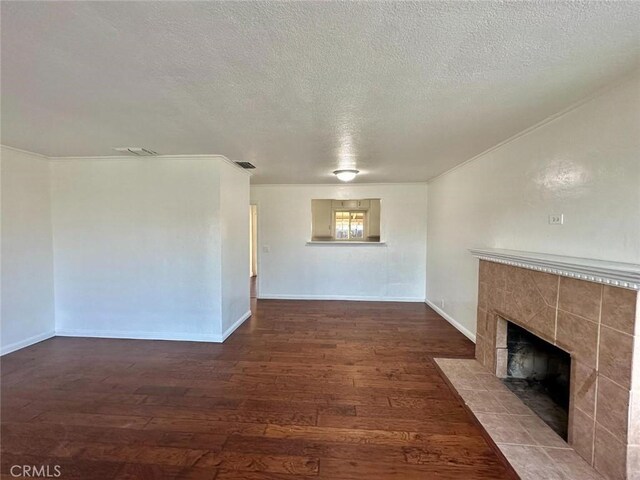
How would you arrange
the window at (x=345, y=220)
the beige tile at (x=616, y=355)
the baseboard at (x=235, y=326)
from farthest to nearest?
the window at (x=345, y=220)
the baseboard at (x=235, y=326)
the beige tile at (x=616, y=355)

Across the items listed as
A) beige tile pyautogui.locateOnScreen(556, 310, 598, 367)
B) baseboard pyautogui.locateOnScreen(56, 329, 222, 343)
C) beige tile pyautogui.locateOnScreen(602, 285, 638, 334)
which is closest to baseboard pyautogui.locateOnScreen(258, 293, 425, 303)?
baseboard pyautogui.locateOnScreen(56, 329, 222, 343)

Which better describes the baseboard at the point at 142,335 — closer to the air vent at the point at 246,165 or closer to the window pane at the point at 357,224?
the air vent at the point at 246,165

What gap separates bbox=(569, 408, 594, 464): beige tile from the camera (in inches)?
64.3

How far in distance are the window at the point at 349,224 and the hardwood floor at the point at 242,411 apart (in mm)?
3664

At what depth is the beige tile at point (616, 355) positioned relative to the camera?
1440mm

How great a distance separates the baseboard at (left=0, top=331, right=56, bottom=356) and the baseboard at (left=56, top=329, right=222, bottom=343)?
0.38 ft

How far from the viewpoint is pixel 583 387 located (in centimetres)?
169

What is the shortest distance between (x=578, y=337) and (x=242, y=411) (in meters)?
2.36

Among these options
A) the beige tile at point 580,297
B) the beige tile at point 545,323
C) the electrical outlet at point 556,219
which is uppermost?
the electrical outlet at point 556,219

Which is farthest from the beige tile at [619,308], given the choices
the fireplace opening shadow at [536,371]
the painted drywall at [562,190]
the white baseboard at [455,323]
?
the white baseboard at [455,323]

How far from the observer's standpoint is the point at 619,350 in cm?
148

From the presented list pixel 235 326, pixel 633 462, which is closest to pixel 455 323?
pixel 633 462

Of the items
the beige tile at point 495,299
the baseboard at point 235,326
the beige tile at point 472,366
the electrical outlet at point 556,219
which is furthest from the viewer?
the baseboard at point 235,326

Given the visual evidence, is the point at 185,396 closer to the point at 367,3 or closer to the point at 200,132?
the point at 200,132
